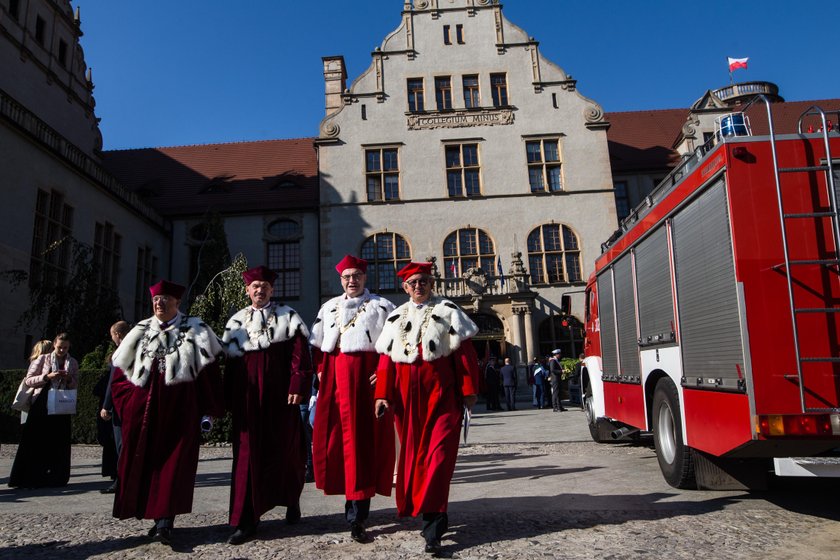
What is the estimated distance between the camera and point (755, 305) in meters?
4.01

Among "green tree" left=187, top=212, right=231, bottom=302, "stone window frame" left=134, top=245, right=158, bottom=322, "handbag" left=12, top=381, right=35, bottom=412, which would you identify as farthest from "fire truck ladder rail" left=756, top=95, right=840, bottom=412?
"stone window frame" left=134, top=245, right=158, bottom=322

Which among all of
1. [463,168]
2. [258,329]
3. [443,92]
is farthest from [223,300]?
[443,92]

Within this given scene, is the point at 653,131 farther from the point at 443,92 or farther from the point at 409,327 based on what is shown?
the point at 409,327

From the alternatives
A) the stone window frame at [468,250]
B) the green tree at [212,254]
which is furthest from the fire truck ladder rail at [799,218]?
the green tree at [212,254]

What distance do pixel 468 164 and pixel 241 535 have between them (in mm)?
22768

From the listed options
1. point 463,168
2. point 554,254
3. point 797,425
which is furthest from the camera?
point 463,168

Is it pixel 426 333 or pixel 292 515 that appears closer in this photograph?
pixel 426 333

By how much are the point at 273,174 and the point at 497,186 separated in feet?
37.9

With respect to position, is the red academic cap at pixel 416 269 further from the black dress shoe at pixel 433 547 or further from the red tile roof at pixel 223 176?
the red tile roof at pixel 223 176

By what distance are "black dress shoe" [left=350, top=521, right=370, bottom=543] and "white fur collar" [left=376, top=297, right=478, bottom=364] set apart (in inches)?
45.1

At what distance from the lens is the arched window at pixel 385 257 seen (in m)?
24.8

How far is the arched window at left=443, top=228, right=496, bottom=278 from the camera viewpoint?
24547 millimetres

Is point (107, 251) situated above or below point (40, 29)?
below

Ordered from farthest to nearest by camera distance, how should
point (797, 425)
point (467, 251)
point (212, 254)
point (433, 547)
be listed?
point (467, 251)
point (212, 254)
point (797, 425)
point (433, 547)
